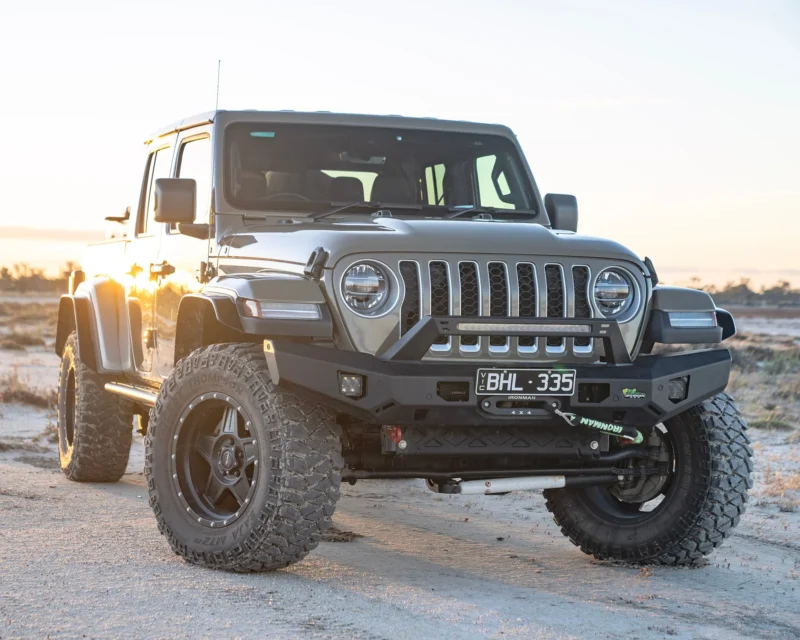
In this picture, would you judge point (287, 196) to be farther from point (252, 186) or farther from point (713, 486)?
point (713, 486)

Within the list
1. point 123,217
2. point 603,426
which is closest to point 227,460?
point 603,426

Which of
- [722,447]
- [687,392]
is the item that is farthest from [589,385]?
[722,447]

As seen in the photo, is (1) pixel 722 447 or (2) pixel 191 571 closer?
(2) pixel 191 571

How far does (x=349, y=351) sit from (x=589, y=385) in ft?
3.73

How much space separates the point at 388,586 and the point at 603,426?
123 centimetres

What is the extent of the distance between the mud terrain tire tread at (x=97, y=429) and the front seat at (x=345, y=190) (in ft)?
8.91

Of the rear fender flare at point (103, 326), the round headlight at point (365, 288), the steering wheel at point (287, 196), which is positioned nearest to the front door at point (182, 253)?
the steering wheel at point (287, 196)

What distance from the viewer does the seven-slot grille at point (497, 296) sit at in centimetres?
562

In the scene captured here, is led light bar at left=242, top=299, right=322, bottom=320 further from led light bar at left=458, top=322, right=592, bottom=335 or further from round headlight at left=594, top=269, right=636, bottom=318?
round headlight at left=594, top=269, right=636, bottom=318

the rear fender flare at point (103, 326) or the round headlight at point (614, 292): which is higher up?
the round headlight at point (614, 292)

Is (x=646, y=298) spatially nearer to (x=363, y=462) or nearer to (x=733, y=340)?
(x=363, y=462)

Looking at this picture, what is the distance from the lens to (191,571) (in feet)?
18.6

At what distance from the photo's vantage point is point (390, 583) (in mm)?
5648

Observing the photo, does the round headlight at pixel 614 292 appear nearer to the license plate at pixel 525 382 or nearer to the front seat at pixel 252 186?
the license plate at pixel 525 382
